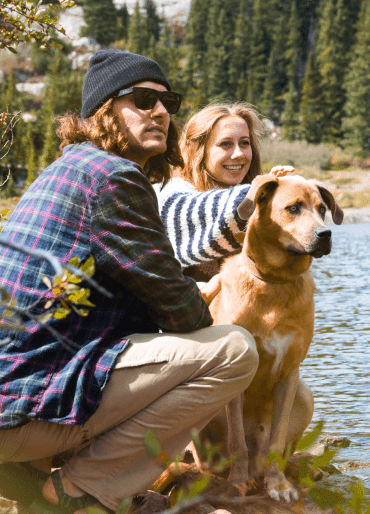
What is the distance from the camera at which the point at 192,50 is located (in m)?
86.9

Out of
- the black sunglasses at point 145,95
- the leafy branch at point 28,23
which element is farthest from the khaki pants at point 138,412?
the leafy branch at point 28,23

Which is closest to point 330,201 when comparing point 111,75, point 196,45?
point 111,75

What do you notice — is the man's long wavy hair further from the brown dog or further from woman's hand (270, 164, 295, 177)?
woman's hand (270, 164, 295, 177)

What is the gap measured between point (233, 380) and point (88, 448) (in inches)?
27.4

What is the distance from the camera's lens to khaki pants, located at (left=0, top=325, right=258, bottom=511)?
262 centimetres

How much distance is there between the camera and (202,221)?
11.8 feet

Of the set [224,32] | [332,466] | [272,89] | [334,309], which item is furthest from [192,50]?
[332,466]

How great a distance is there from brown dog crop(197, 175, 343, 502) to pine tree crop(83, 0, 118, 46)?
91.1 meters

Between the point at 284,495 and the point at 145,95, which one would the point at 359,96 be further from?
the point at 284,495

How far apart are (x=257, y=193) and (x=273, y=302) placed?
0.60 meters

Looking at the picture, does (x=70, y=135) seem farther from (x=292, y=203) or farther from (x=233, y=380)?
(x=233, y=380)

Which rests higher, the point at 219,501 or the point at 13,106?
the point at 219,501

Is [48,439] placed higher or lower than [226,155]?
lower

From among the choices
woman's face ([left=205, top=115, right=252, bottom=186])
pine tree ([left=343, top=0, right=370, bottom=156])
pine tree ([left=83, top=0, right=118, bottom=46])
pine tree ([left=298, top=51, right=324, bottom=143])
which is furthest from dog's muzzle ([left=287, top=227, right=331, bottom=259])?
pine tree ([left=83, top=0, right=118, bottom=46])
